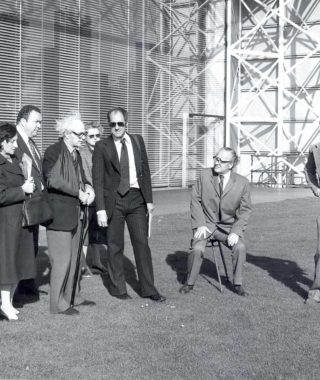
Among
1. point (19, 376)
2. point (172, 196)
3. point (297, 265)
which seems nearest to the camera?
point (19, 376)

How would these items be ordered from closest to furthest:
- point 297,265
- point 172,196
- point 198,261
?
point 198,261 < point 297,265 < point 172,196

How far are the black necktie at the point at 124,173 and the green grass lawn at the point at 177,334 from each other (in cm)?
111

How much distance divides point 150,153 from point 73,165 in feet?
57.0

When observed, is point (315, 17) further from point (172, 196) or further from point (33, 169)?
point (33, 169)

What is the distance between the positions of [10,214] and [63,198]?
1.71 feet

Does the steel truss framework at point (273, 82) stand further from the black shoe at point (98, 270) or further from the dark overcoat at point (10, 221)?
the dark overcoat at point (10, 221)

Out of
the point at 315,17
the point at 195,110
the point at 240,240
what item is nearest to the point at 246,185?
the point at 240,240

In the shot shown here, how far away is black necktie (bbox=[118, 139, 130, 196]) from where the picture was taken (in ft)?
24.9

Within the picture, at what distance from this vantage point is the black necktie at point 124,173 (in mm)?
7586

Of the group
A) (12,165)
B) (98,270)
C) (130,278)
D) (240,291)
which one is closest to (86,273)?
(98,270)

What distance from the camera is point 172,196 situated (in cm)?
2191

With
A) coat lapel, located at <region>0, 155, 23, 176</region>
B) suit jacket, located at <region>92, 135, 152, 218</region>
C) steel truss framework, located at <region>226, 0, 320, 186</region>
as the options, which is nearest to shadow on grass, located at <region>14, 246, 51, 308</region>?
suit jacket, located at <region>92, 135, 152, 218</region>

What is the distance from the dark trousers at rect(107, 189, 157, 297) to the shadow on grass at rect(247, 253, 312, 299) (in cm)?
162

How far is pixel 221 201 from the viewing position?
27.4ft
